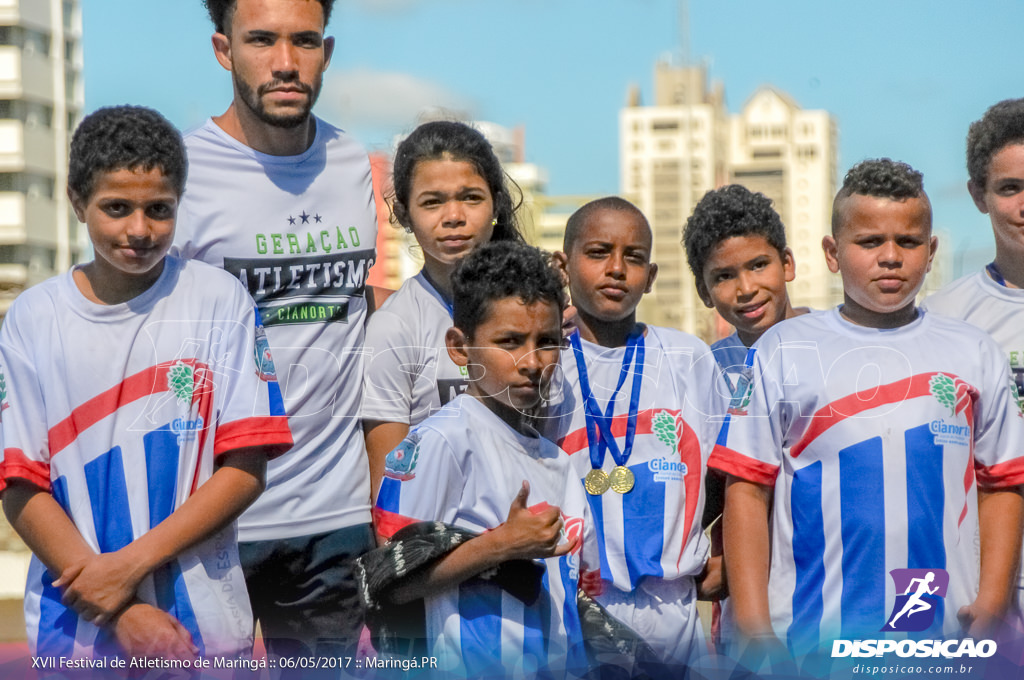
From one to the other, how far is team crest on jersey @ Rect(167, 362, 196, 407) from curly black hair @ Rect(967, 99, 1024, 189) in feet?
7.45

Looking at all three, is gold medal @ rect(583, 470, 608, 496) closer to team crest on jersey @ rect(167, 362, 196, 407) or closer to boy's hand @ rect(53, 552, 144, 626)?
team crest on jersey @ rect(167, 362, 196, 407)

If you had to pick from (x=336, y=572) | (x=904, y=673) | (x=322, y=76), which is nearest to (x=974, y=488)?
A: (x=904, y=673)

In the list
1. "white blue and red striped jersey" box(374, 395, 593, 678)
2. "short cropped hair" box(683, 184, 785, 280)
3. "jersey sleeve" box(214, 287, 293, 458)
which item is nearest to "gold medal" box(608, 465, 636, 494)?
"white blue and red striped jersey" box(374, 395, 593, 678)

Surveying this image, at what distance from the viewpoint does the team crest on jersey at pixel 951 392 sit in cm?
300

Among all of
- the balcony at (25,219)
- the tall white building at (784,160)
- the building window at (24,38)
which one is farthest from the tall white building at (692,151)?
the building window at (24,38)

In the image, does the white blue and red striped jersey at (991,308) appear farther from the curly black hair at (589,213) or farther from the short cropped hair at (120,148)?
the short cropped hair at (120,148)

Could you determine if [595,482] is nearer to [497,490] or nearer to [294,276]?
[497,490]

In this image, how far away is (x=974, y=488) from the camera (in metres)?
3.01

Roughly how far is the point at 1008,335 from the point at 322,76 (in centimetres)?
206

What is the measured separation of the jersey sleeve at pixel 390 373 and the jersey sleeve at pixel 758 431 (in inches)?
33.9

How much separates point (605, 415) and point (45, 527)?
57.4 inches

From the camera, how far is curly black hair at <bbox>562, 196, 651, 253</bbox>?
352 cm

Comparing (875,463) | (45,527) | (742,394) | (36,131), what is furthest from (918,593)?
(36,131)

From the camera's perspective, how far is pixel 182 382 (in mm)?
2820
